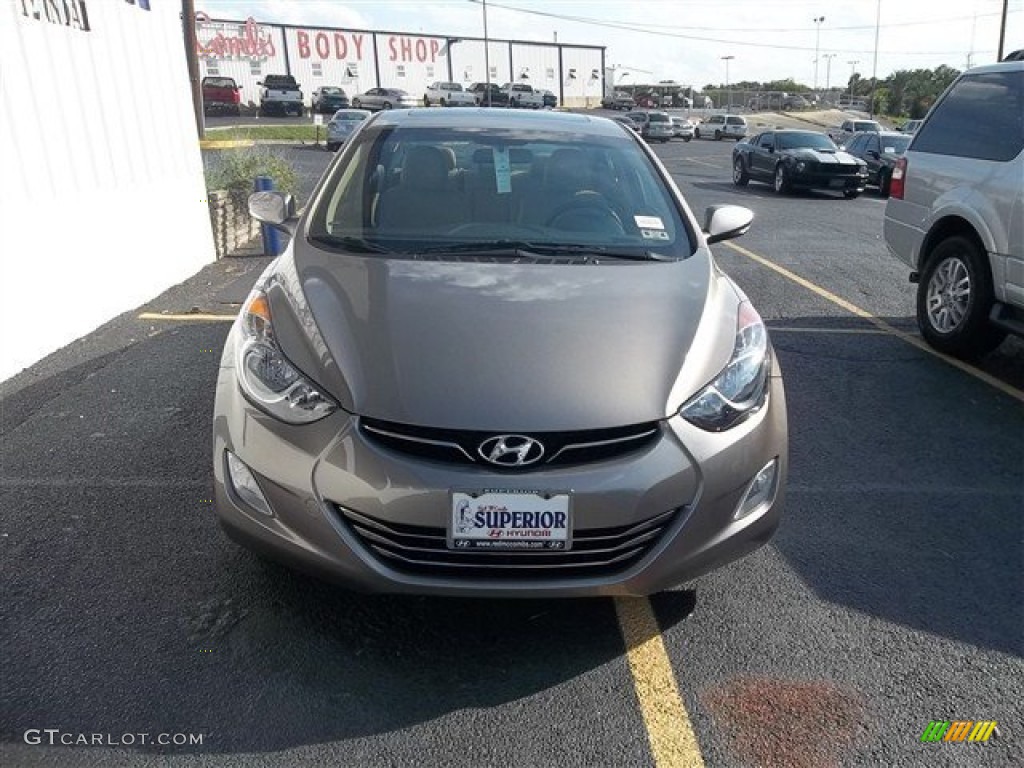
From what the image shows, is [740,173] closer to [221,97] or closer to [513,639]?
[513,639]

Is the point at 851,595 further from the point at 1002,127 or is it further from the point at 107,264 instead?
the point at 107,264

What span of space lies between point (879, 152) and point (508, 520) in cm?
2053

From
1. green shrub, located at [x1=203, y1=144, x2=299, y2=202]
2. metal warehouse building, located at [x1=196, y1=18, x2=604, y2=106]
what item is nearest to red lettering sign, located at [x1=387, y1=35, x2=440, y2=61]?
metal warehouse building, located at [x1=196, y1=18, x2=604, y2=106]

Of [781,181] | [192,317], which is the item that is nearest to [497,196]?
[192,317]

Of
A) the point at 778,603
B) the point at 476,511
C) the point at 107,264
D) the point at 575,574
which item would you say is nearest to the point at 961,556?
the point at 778,603

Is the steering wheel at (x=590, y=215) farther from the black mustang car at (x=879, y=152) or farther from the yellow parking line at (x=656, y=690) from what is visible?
the black mustang car at (x=879, y=152)

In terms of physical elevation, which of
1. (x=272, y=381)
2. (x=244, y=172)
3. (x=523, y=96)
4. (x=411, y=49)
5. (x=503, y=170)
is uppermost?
(x=411, y=49)

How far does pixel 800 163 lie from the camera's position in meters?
18.2

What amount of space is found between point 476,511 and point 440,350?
1.79ft

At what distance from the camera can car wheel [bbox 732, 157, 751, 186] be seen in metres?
20.6

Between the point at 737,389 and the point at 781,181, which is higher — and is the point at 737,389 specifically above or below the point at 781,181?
above

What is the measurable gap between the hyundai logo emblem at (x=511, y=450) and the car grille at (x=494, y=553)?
0.25 meters

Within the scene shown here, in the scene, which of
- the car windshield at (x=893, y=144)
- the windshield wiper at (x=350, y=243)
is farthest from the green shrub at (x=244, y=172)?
the car windshield at (x=893, y=144)

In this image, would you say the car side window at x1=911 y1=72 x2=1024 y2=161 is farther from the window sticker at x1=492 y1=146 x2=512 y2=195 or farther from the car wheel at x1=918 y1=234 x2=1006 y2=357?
the window sticker at x1=492 y1=146 x2=512 y2=195
